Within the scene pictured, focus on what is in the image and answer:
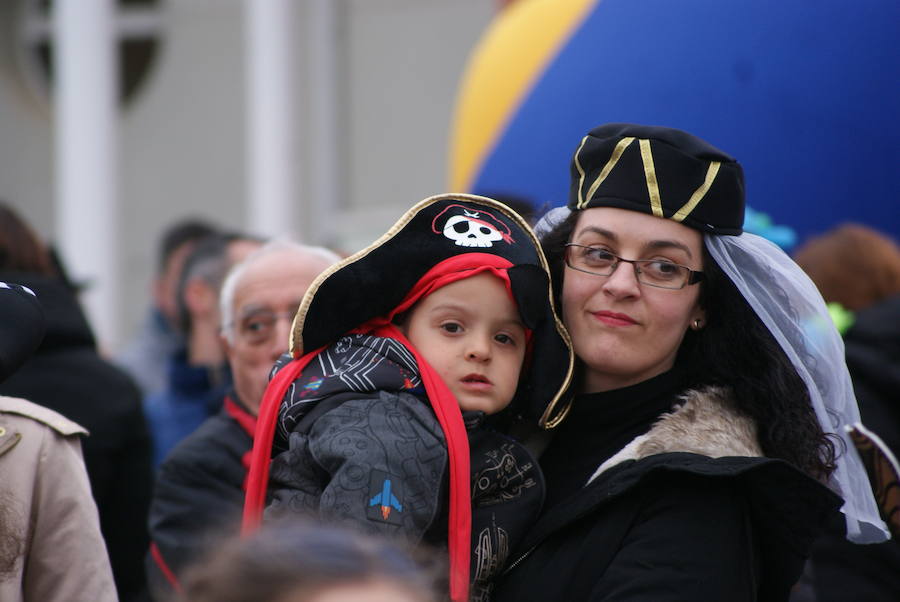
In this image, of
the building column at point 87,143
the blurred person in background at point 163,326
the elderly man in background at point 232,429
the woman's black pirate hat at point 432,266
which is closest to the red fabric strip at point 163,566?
the elderly man in background at point 232,429

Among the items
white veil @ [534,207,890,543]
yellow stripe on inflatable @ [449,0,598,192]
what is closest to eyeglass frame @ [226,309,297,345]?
white veil @ [534,207,890,543]

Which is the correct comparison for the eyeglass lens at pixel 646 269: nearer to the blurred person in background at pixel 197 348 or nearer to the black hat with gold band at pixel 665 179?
the black hat with gold band at pixel 665 179

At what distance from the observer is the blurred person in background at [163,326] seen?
5.43 meters

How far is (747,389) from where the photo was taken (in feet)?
7.77

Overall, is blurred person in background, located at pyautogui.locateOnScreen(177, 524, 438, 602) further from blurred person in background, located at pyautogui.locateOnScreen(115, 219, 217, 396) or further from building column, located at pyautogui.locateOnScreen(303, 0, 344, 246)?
building column, located at pyautogui.locateOnScreen(303, 0, 344, 246)

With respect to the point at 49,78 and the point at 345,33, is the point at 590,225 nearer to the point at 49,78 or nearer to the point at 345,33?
the point at 345,33

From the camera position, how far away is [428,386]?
2.15m

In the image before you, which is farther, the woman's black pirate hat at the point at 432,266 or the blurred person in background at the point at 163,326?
the blurred person in background at the point at 163,326

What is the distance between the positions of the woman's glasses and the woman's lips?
76mm

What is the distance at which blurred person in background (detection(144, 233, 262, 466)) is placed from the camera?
14.5ft

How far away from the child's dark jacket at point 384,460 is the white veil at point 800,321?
1.88ft

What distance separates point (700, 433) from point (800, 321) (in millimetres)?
355

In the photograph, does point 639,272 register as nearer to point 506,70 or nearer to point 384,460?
point 384,460

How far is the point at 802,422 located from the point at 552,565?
61 centimetres
